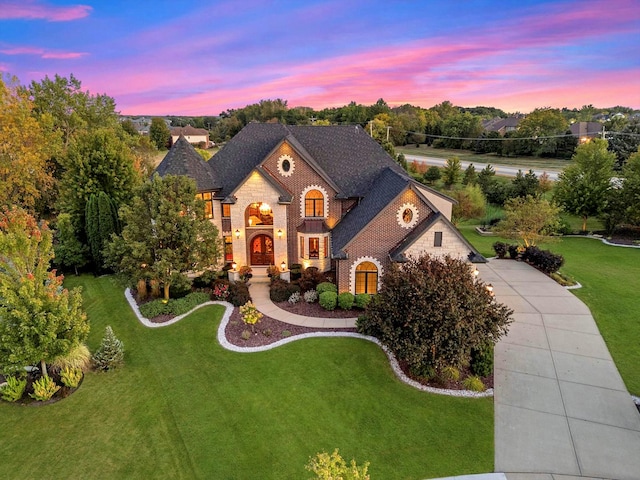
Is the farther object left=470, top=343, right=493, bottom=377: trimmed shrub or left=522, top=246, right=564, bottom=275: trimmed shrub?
left=522, top=246, right=564, bottom=275: trimmed shrub

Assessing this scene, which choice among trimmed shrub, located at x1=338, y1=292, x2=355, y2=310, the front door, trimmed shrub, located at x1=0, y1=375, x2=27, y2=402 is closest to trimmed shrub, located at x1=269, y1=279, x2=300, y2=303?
trimmed shrub, located at x1=338, y1=292, x2=355, y2=310

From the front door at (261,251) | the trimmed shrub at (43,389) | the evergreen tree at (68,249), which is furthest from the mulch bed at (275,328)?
the evergreen tree at (68,249)

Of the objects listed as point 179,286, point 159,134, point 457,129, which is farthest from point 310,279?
point 159,134

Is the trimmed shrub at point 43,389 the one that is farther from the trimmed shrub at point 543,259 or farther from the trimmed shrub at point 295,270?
the trimmed shrub at point 543,259

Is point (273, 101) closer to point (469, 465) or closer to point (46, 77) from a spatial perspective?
point (46, 77)

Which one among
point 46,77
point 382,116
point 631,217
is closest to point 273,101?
point 382,116

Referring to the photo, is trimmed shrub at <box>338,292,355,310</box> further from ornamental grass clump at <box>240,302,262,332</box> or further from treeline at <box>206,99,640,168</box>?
treeline at <box>206,99,640,168</box>

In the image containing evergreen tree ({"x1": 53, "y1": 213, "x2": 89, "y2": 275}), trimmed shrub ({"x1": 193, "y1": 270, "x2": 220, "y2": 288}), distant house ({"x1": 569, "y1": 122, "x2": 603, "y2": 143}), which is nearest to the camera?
trimmed shrub ({"x1": 193, "y1": 270, "x2": 220, "y2": 288})
